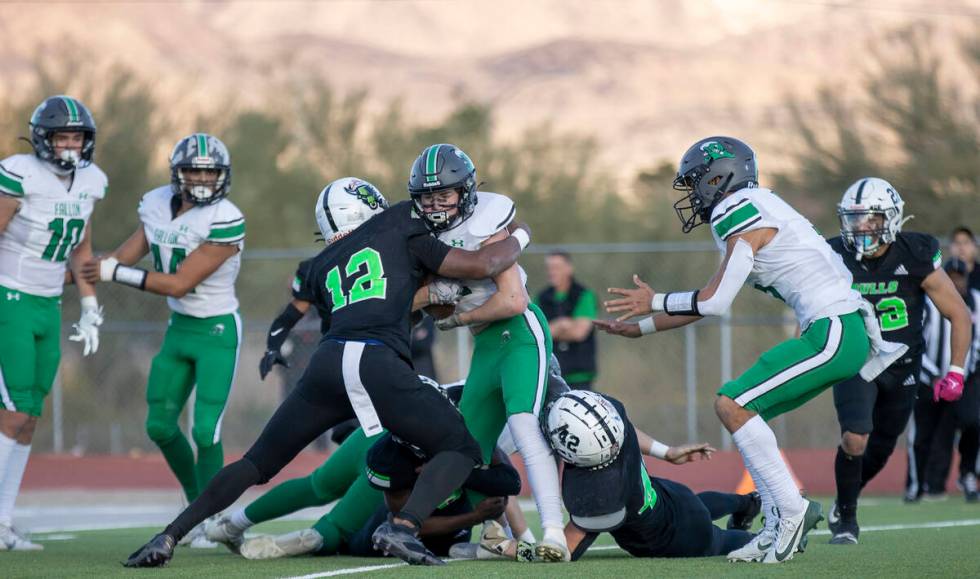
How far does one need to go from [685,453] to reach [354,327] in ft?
5.37

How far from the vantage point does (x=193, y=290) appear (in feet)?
26.2

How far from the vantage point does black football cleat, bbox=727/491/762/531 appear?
279 inches

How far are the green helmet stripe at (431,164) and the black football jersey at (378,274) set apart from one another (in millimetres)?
Result: 201

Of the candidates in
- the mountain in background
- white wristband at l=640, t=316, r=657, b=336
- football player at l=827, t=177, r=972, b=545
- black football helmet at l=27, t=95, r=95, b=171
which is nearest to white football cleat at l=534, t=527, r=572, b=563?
white wristband at l=640, t=316, r=657, b=336

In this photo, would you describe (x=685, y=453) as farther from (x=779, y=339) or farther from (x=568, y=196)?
(x=568, y=196)

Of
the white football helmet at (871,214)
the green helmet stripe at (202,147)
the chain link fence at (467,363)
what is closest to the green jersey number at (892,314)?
the white football helmet at (871,214)

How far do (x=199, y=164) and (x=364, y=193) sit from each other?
1.51 metres

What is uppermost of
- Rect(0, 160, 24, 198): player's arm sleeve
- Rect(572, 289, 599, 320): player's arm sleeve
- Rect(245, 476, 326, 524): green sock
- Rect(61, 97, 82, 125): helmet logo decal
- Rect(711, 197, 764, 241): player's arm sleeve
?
Rect(61, 97, 82, 125): helmet logo decal

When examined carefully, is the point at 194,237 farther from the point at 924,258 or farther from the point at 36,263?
the point at 924,258

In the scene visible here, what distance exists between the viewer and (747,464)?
6.22 metres

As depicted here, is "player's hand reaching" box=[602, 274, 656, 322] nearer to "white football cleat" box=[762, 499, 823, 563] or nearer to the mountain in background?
"white football cleat" box=[762, 499, 823, 563]

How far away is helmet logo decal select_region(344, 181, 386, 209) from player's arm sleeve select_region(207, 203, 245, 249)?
52.7 inches

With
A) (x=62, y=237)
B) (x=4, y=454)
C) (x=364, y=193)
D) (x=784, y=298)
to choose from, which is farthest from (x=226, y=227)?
(x=784, y=298)

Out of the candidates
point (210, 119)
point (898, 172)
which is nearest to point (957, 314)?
point (898, 172)
